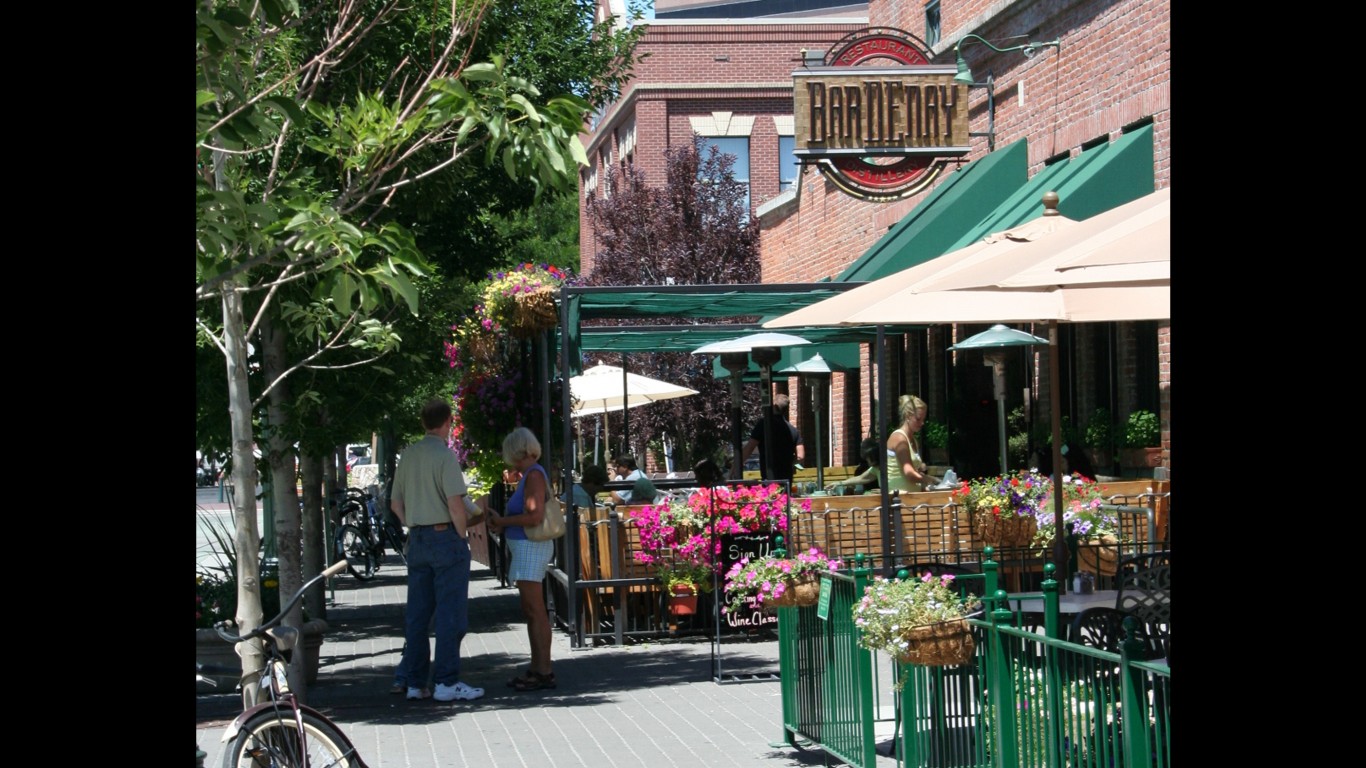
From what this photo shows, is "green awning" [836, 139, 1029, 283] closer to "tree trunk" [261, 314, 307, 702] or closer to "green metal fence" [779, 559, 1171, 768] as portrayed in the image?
"tree trunk" [261, 314, 307, 702]

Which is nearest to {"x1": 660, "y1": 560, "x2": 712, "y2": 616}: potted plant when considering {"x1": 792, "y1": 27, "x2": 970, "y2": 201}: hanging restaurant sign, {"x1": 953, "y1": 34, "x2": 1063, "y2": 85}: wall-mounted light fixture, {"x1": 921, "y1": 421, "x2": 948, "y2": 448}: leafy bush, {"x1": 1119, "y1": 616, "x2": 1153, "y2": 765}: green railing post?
{"x1": 792, "y1": 27, "x2": 970, "y2": 201}: hanging restaurant sign

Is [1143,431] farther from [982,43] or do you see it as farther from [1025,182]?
[982,43]

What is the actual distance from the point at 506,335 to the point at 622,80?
309 cm

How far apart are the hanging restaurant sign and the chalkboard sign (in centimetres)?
658

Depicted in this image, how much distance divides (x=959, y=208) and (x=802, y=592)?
10711 millimetres

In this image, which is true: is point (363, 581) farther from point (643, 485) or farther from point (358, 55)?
point (358, 55)

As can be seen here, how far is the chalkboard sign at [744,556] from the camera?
38.2 ft

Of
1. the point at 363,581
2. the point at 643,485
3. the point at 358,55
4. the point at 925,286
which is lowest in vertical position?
the point at 363,581

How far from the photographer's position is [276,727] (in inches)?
255

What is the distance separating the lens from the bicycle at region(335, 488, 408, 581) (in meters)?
21.0

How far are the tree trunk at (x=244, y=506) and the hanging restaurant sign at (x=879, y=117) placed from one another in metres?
10.6

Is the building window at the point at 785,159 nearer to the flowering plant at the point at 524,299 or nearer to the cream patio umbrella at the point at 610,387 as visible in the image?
the cream patio umbrella at the point at 610,387

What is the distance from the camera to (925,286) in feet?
28.7
